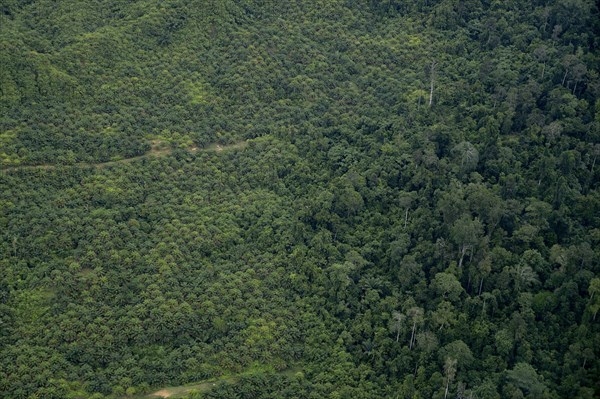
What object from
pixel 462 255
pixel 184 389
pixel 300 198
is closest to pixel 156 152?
pixel 300 198

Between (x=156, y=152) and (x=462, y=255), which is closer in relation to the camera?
(x=462, y=255)

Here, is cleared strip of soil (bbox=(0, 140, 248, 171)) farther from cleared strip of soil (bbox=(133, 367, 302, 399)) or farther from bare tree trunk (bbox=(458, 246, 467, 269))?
bare tree trunk (bbox=(458, 246, 467, 269))

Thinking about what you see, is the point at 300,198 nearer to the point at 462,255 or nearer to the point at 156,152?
the point at 156,152

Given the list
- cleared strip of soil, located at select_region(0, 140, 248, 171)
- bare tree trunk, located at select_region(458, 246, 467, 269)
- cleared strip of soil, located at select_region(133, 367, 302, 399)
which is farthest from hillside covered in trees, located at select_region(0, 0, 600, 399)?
bare tree trunk, located at select_region(458, 246, 467, 269)

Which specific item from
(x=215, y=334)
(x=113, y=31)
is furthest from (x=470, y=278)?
(x=113, y=31)

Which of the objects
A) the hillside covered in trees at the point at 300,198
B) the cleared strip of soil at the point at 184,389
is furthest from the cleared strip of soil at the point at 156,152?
the cleared strip of soil at the point at 184,389

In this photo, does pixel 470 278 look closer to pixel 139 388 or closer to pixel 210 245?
pixel 210 245

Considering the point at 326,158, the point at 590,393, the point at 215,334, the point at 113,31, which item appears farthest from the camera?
the point at 113,31

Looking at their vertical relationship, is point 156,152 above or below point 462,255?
above
